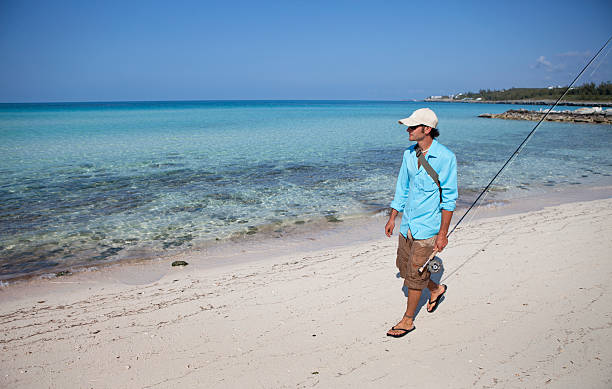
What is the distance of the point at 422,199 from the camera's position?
351cm

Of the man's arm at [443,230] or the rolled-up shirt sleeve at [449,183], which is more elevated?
the rolled-up shirt sleeve at [449,183]

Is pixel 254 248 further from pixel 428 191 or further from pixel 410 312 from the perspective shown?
pixel 428 191

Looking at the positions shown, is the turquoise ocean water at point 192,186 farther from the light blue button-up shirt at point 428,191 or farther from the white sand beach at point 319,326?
the light blue button-up shirt at point 428,191

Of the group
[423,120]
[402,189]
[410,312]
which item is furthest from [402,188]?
[410,312]

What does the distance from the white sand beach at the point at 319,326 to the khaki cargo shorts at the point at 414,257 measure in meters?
0.60

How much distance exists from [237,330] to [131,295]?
194 cm

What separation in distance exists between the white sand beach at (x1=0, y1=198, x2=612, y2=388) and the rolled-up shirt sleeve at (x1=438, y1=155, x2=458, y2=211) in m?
1.41

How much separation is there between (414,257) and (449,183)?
0.80m

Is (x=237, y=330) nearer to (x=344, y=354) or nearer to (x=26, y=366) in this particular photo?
(x=344, y=354)

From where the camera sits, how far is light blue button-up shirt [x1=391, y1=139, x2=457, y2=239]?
11.1 feet

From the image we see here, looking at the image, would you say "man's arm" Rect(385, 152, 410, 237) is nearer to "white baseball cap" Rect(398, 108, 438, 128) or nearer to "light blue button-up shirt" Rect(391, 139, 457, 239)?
"light blue button-up shirt" Rect(391, 139, 457, 239)

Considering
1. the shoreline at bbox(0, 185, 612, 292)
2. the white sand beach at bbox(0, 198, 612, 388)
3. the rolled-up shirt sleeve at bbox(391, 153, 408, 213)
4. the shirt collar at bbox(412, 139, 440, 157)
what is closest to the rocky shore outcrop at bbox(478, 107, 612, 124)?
the shoreline at bbox(0, 185, 612, 292)

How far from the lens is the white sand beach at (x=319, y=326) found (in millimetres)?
3244

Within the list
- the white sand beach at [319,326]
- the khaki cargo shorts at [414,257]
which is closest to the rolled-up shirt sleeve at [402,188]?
the khaki cargo shorts at [414,257]
